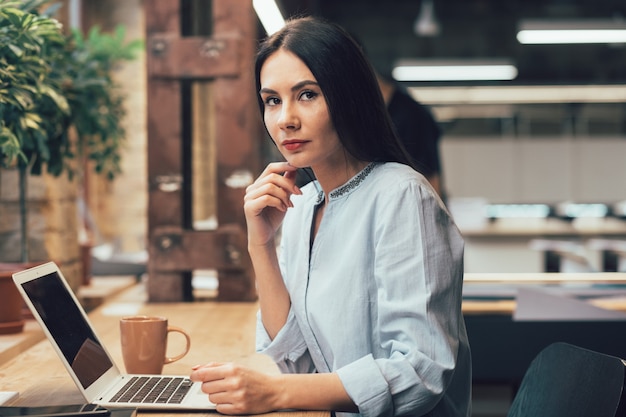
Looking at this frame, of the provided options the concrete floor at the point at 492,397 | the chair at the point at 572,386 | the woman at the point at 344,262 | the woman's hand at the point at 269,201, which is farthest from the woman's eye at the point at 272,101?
the concrete floor at the point at 492,397

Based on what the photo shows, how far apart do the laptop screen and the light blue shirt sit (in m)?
0.34

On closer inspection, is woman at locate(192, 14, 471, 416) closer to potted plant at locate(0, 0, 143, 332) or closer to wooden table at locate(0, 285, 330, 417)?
wooden table at locate(0, 285, 330, 417)

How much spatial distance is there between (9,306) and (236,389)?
101 centimetres

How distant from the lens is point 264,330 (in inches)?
63.2

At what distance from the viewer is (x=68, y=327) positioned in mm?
1360

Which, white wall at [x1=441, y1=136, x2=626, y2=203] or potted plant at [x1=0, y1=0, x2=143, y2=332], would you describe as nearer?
potted plant at [x1=0, y1=0, x2=143, y2=332]

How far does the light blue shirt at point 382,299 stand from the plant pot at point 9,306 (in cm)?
74

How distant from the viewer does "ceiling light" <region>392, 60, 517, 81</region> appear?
847cm

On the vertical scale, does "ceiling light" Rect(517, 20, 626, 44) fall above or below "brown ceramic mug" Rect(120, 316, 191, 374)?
above

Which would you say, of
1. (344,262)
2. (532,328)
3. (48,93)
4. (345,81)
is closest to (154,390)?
(344,262)

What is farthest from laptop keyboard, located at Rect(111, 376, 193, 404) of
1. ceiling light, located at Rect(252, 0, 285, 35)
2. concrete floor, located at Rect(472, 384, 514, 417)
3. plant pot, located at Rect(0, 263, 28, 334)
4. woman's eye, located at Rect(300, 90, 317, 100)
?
concrete floor, located at Rect(472, 384, 514, 417)

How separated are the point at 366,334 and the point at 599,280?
196cm

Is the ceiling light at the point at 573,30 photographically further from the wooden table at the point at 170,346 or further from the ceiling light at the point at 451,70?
the wooden table at the point at 170,346

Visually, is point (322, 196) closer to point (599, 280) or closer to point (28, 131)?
point (28, 131)
